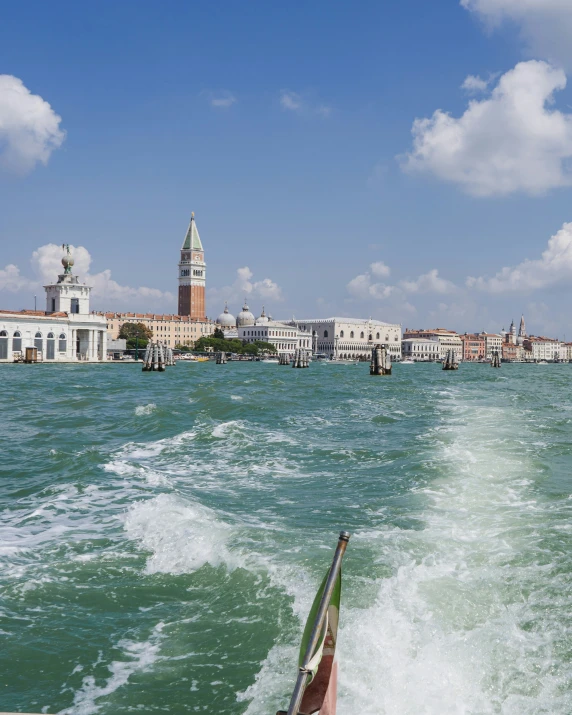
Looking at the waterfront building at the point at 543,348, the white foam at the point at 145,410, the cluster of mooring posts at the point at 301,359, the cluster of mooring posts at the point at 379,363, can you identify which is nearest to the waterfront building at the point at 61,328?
the cluster of mooring posts at the point at 301,359

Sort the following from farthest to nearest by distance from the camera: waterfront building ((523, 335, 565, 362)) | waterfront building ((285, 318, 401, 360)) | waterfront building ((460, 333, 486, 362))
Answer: waterfront building ((523, 335, 565, 362)) < waterfront building ((460, 333, 486, 362)) < waterfront building ((285, 318, 401, 360))

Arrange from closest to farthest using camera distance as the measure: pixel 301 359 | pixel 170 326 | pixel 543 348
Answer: pixel 301 359
pixel 170 326
pixel 543 348

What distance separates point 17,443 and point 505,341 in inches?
7303

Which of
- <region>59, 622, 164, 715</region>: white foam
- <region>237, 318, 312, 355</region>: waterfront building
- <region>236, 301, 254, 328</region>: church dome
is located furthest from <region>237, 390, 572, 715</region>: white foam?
<region>236, 301, 254, 328</region>: church dome

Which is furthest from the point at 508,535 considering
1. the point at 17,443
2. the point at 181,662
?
the point at 17,443

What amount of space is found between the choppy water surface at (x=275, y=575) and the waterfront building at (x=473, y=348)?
16153cm

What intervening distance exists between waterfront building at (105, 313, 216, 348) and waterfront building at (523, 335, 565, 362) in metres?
87.1

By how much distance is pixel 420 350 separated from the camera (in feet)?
534

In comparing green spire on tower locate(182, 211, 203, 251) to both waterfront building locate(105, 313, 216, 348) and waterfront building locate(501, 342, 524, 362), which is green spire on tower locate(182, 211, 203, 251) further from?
waterfront building locate(501, 342, 524, 362)

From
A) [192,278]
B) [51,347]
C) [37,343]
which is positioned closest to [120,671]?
[37,343]

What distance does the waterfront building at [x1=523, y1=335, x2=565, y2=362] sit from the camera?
18088 cm

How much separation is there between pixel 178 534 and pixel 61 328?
7041cm

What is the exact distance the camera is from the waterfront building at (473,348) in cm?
16988

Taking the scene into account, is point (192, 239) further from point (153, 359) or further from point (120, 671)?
point (120, 671)
